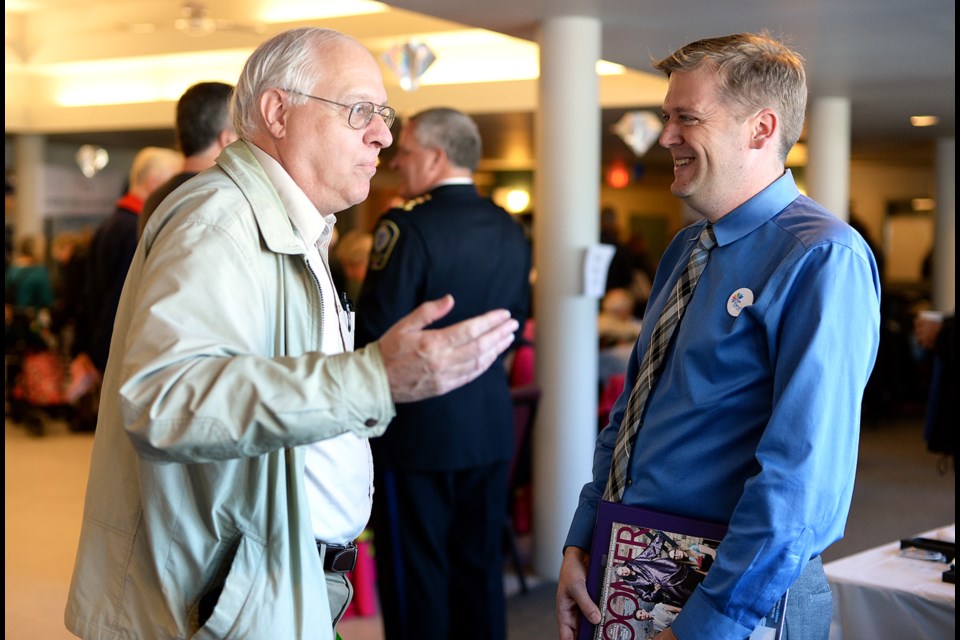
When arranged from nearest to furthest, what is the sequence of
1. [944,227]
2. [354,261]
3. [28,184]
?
1. [354,261]
2. [944,227]
3. [28,184]

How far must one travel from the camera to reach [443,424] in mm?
3250

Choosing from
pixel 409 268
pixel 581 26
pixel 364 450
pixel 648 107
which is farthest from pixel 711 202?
pixel 648 107

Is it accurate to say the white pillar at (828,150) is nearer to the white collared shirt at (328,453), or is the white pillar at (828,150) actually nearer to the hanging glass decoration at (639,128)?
the hanging glass decoration at (639,128)

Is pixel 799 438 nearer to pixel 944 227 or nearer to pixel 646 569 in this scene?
pixel 646 569

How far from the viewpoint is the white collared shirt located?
158 centimetres

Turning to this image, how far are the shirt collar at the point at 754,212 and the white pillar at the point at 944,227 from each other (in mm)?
9861

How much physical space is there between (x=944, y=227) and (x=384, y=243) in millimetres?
9241

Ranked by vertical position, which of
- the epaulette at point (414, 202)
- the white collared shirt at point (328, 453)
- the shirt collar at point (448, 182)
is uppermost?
the shirt collar at point (448, 182)

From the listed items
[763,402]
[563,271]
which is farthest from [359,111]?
[563,271]

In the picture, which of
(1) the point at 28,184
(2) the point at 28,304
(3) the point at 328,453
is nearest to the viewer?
(3) the point at 328,453

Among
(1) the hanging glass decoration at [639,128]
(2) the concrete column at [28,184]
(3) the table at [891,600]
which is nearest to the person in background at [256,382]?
(3) the table at [891,600]

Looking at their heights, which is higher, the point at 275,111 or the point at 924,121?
the point at 924,121

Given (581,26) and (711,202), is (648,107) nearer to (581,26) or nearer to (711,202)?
(581,26)

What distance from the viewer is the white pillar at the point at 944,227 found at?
35.1 feet
